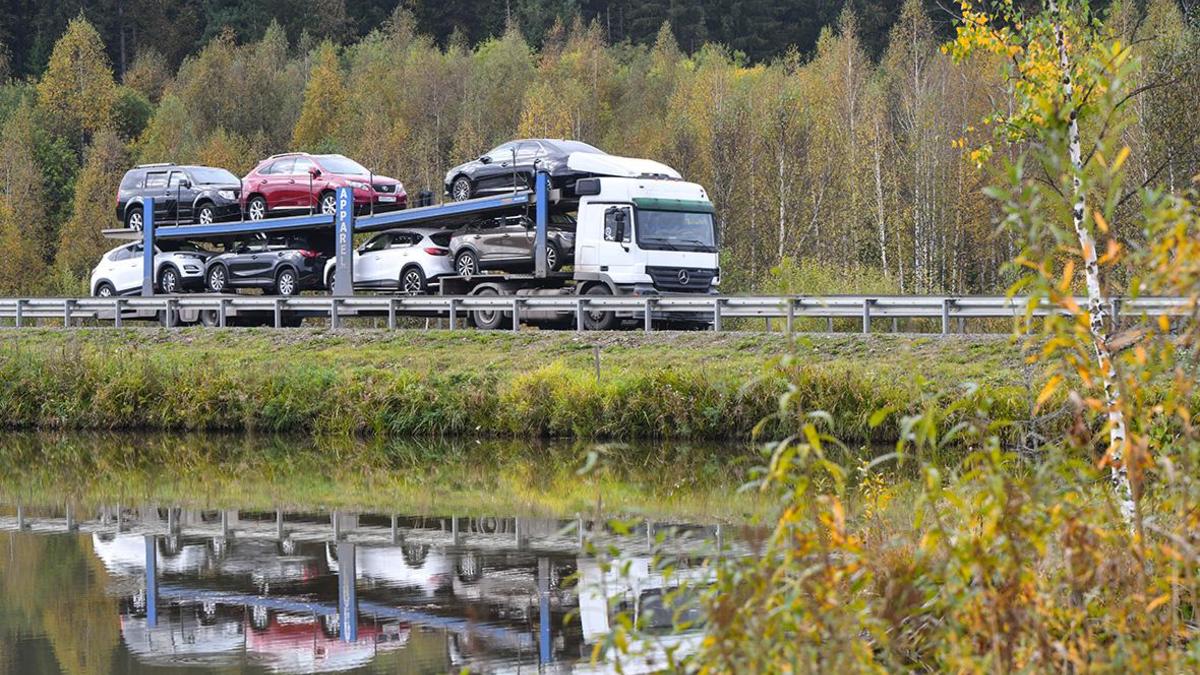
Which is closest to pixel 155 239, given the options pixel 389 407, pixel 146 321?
pixel 146 321

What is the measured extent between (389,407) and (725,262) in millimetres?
21542

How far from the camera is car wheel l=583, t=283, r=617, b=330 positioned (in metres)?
28.2

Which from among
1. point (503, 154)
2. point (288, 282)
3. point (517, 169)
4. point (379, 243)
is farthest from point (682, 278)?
point (288, 282)

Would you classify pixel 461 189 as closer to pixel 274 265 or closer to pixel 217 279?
pixel 274 265

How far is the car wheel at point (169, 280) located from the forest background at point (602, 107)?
12716 mm

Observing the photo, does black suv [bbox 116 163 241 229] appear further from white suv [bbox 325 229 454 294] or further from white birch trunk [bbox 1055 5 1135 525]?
white birch trunk [bbox 1055 5 1135 525]

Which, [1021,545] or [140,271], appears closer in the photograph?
[1021,545]

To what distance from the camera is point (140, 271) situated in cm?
3578

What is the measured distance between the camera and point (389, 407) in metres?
24.3

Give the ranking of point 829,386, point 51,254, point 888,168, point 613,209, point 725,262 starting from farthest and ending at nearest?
point 51,254 < point 888,168 < point 725,262 < point 613,209 < point 829,386

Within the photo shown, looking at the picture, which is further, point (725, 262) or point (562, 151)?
point (725, 262)

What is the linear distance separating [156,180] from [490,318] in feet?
33.9

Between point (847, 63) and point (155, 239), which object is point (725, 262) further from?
point (155, 239)

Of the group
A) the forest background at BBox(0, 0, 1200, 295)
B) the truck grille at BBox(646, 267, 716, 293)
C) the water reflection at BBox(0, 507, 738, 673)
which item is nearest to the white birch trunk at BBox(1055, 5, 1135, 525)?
the water reflection at BBox(0, 507, 738, 673)
